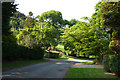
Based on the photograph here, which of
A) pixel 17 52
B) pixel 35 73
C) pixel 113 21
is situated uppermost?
pixel 113 21

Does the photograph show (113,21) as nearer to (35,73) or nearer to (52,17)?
(35,73)

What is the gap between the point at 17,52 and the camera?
1834 cm

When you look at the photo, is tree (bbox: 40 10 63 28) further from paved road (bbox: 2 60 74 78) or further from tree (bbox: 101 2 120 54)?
paved road (bbox: 2 60 74 78)

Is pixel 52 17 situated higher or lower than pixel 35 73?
higher

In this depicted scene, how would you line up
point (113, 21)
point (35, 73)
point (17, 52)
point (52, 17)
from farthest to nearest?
1. point (52, 17)
2. point (17, 52)
3. point (113, 21)
4. point (35, 73)

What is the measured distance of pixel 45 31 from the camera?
96.6ft

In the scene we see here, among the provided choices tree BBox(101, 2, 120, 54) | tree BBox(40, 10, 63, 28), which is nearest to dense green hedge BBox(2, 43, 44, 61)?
tree BBox(101, 2, 120, 54)

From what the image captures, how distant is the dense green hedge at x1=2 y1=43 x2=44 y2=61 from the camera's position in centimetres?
1496

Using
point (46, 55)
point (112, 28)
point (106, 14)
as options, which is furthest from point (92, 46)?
point (46, 55)

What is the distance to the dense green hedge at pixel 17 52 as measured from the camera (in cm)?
1496

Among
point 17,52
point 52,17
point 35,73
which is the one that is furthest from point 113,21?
point 52,17

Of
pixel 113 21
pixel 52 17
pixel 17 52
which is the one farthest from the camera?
pixel 52 17

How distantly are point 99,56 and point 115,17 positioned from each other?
714 centimetres

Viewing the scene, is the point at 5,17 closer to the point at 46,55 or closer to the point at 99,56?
the point at 99,56
